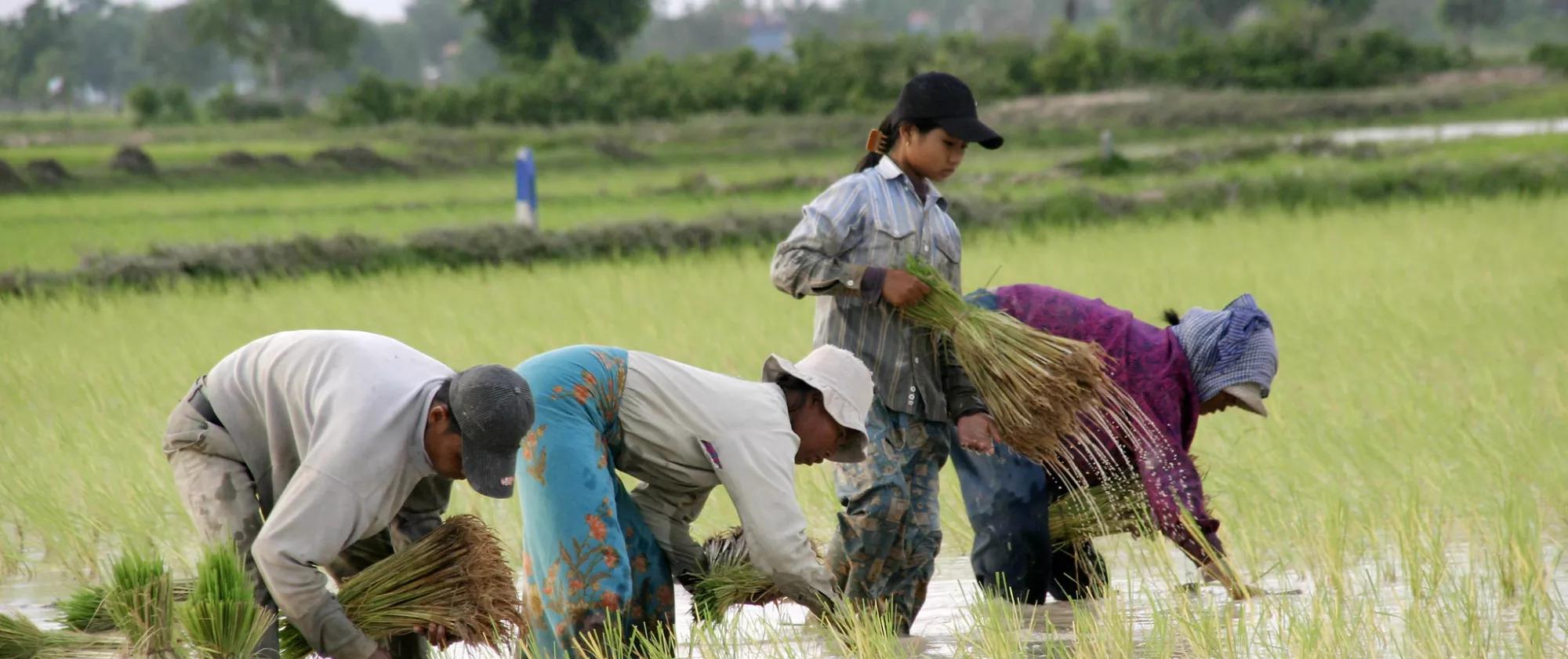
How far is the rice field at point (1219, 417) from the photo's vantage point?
360cm

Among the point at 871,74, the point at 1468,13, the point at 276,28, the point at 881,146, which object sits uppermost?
the point at 881,146

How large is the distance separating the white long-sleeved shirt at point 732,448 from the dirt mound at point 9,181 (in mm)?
14098

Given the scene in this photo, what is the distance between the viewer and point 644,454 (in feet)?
10.7

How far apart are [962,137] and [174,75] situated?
166ft

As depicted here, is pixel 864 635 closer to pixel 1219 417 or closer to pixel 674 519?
pixel 674 519

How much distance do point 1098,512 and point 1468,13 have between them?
55340mm

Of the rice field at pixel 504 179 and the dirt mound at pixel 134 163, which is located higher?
the dirt mound at pixel 134 163

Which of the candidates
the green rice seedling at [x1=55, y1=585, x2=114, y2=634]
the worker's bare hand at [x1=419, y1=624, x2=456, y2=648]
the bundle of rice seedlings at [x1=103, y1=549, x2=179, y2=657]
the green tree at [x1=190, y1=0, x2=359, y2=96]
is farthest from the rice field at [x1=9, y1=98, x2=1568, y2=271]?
the green tree at [x1=190, y1=0, x2=359, y2=96]

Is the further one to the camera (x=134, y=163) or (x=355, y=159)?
(x=355, y=159)

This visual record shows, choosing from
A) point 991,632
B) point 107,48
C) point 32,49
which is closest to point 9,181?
point 32,49

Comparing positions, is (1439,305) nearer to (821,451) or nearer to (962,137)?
Answer: (962,137)

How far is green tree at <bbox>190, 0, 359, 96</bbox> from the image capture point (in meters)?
37.1

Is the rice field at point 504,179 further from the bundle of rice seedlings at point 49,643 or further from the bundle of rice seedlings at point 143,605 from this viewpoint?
the bundle of rice seedlings at point 143,605

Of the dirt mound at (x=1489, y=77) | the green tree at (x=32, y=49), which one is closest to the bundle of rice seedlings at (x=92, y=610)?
the green tree at (x=32, y=49)
